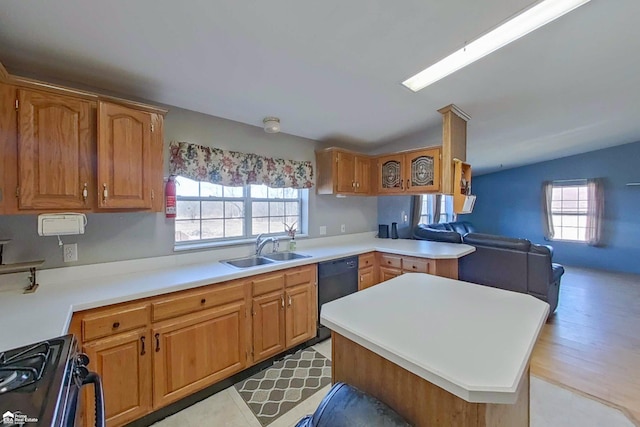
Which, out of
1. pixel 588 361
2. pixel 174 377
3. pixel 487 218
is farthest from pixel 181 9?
pixel 487 218

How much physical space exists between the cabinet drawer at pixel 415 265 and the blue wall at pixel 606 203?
18.6 feet

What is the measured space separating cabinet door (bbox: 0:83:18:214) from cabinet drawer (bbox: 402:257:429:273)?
316 cm

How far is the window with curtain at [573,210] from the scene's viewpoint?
5.91 meters

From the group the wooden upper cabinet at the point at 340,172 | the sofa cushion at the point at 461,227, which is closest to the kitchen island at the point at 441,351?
the wooden upper cabinet at the point at 340,172

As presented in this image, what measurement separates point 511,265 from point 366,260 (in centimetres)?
198

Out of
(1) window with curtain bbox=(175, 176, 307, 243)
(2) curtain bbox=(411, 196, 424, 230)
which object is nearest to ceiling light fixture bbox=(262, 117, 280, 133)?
(1) window with curtain bbox=(175, 176, 307, 243)

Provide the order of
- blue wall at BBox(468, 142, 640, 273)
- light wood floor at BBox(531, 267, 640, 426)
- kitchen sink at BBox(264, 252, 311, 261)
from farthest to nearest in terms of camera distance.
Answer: blue wall at BBox(468, 142, 640, 273), kitchen sink at BBox(264, 252, 311, 261), light wood floor at BBox(531, 267, 640, 426)

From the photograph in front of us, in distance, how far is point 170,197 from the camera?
223 cm

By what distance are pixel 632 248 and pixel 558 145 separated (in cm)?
281

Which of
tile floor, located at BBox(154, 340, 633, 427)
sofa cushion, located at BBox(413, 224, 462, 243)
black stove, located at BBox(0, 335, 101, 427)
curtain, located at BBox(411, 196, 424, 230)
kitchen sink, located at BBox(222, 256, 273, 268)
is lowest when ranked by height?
tile floor, located at BBox(154, 340, 633, 427)

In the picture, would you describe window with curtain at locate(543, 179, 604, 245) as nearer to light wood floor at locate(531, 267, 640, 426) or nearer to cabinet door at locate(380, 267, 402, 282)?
light wood floor at locate(531, 267, 640, 426)

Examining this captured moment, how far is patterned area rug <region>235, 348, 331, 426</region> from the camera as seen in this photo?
1.89m

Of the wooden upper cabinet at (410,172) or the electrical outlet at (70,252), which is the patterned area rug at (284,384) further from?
the wooden upper cabinet at (410,172)

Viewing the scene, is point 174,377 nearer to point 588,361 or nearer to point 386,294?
point 386,294
